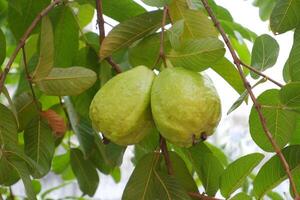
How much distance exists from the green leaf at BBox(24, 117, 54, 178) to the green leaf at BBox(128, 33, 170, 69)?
0.25 metres

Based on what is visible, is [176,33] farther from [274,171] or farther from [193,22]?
[274,171]

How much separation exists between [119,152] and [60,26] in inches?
12.6

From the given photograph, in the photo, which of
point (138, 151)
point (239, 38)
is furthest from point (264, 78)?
point (138, 151)

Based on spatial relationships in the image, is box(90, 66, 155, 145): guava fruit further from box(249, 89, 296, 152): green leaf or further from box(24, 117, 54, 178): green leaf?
box(24, 117, 54, 178): green leaf

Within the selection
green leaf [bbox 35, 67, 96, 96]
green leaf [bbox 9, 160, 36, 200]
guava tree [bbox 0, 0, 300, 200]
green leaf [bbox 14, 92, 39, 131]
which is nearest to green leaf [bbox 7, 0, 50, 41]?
guava tree [bbox 0, 0, 300, 200]

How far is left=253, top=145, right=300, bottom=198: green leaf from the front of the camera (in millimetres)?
878

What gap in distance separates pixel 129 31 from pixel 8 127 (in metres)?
0.29

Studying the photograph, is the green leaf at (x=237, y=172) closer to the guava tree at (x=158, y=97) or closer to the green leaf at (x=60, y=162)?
the guava tree at (x=158, y=97)

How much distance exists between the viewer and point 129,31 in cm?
101

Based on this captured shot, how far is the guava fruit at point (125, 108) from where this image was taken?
2.66ft

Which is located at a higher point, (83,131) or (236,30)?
(236,30)

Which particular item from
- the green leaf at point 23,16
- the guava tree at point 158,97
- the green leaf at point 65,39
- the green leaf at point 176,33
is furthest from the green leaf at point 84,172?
the green leaf at point 176,33

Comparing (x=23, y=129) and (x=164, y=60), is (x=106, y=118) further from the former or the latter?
(x=23, y=129)

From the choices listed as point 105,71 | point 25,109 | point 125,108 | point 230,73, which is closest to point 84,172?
point 25,109
